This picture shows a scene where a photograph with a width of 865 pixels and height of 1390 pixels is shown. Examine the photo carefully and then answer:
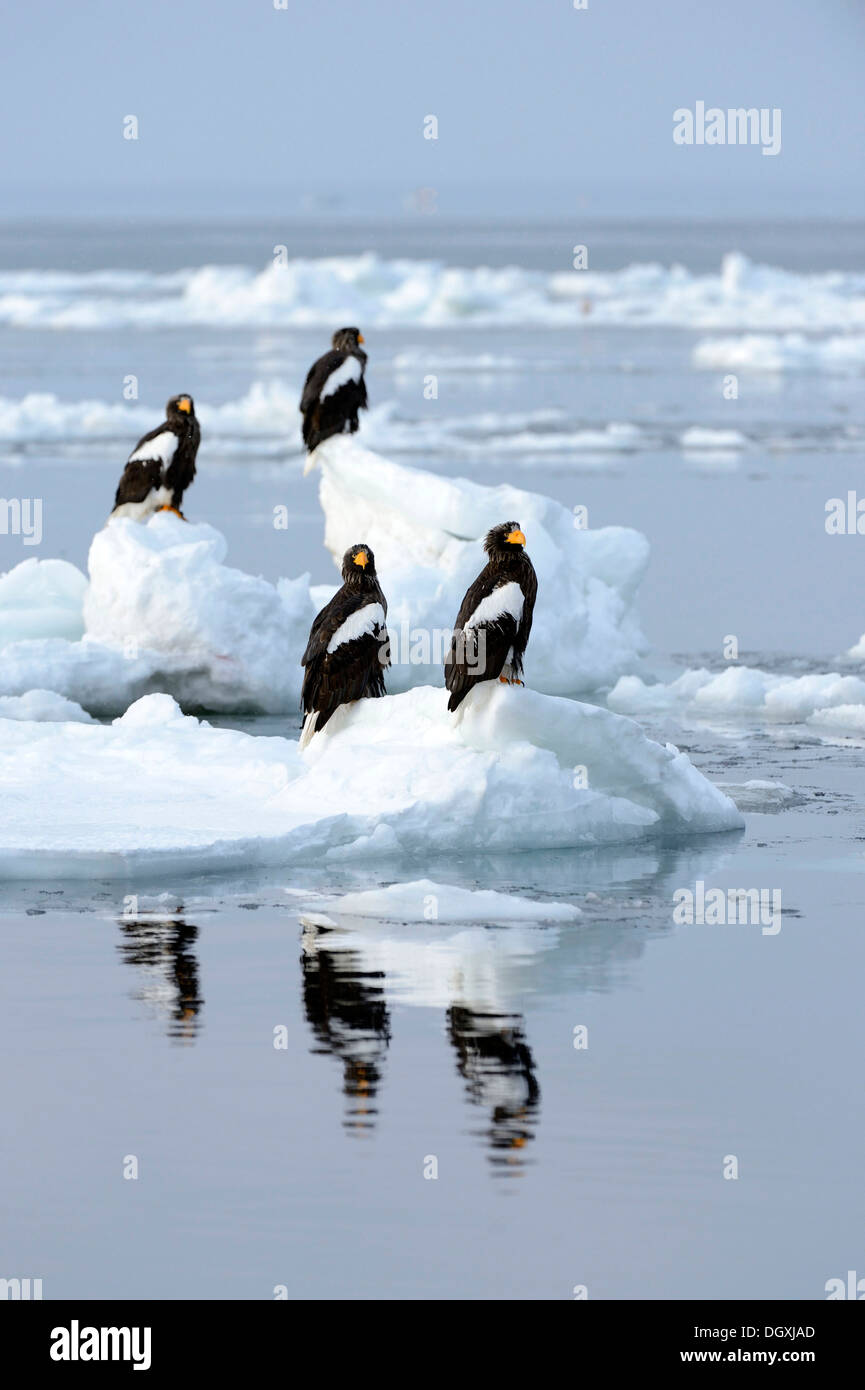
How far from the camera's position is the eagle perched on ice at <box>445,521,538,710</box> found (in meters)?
11.6

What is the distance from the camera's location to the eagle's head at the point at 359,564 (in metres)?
12.5

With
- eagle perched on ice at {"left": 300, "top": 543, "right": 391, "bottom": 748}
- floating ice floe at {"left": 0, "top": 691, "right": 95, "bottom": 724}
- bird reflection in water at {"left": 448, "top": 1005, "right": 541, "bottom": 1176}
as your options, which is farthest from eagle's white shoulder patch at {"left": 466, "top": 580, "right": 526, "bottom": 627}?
floating ice floe at {"left": 0, "top": 691, "right": 95, "bottom": 724}

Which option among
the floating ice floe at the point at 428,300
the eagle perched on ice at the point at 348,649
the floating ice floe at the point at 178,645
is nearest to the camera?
the eagle perched on ice at the point at 348,649

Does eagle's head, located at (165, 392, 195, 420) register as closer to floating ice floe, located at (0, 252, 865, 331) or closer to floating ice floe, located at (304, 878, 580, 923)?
floating ice floe, located at (304, 878, 580, 923)

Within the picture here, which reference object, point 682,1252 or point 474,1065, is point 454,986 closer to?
point 474,1065

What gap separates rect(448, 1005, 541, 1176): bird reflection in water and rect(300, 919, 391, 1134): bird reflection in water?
28 centimetres

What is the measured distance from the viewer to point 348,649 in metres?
12.3

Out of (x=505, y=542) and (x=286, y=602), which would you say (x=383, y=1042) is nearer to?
(x=505, y=542)

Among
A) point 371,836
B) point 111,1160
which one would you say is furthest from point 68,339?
point 111,1160

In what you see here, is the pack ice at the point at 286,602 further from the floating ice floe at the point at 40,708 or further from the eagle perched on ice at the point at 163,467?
the eagle perched on ice at the point at 163,467

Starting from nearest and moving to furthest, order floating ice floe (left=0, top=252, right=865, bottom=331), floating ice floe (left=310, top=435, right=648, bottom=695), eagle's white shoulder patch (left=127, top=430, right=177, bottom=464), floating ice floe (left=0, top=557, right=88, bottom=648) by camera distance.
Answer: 1. floating ice floe (left=310, top=435, right=648, bottom=695)
2. floating ice floe (left=0, top=557, right=88, bottom=648)
3. eagle's white shoulder patch (left=127, top=430, right=177, bottom=464)
4. floating ice floe (left=0, top=252, right=865, bottom=331)

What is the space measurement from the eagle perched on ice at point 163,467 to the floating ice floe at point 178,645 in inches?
60.9

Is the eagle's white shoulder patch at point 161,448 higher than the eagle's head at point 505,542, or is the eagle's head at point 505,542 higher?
the eagle's white shoulder patch at point 161,448

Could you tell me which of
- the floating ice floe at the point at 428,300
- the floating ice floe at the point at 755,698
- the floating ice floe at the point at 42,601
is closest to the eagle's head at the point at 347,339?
the floating ice floe at the point at 42,601
